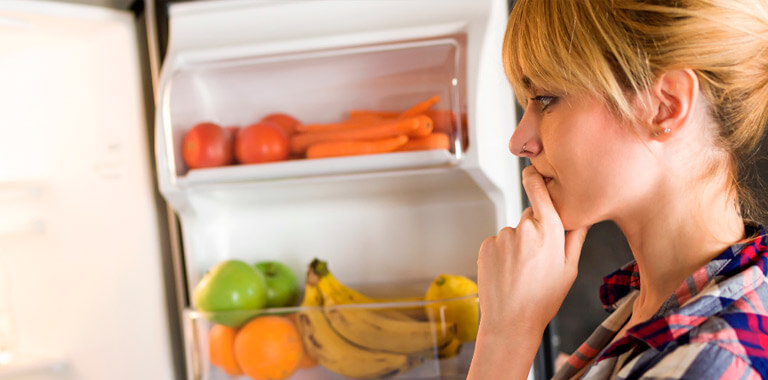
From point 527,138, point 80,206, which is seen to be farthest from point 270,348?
point 527,138

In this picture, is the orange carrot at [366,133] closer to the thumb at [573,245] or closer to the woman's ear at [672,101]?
the thumb at [573,245]

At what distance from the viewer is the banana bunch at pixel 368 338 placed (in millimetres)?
1186

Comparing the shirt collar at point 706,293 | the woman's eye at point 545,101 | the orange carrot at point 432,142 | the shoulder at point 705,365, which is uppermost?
the woman's eye at point 545,101

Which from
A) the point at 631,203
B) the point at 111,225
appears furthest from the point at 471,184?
the point at 111,225

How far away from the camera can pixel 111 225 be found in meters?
1.41

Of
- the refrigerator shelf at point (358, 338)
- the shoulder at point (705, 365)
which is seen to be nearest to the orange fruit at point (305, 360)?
the refrigerator shelf at point (358, 338)

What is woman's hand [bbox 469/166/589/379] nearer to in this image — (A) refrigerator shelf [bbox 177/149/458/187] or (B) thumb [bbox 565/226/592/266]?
(B) thumb [bbox 565/226/592/266]

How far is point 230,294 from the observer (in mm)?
1226

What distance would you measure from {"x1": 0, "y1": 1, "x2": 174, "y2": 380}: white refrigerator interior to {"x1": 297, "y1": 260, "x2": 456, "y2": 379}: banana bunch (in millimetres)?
403

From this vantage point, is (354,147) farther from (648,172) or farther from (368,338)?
(648,172)

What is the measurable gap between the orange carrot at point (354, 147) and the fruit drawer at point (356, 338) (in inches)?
10.2

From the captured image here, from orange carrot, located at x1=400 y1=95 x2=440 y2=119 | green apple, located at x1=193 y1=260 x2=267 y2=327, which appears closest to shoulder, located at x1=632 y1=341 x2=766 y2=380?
orange carrot, located at x1=400 y1=95 x2=440 y2=119

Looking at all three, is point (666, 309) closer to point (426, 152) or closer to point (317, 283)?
point (426, 152)

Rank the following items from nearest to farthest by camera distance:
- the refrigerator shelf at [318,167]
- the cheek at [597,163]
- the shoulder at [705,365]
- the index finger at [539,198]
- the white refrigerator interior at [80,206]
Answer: the shoulder at [705,365] < the cheek at [597,163] < the index finger at [539,198] < the refrigerator shelf at [318,167] < the white refrigerator interior at [80,206]
